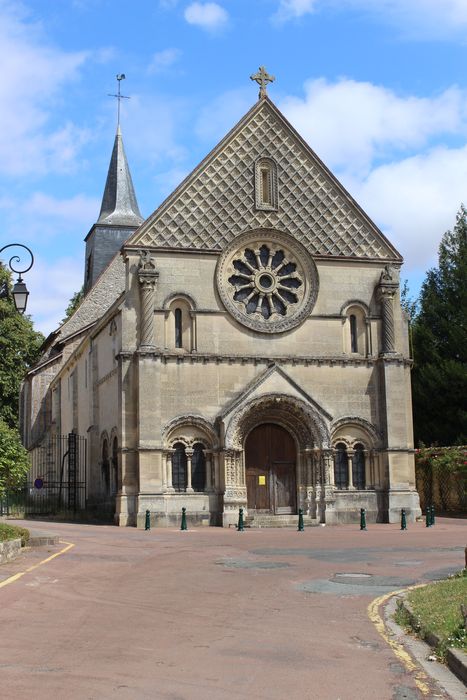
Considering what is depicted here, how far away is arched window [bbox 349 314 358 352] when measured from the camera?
116ft

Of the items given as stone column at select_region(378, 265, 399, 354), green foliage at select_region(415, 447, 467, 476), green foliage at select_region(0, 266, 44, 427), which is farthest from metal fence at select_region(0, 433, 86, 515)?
green foliage at select_region(415, 447, 467, 476)

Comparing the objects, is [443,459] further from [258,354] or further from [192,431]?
[192,431]

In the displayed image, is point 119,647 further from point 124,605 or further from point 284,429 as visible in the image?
point 284,429

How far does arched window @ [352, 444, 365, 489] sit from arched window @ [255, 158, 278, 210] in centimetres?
976

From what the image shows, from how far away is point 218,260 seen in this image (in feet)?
111

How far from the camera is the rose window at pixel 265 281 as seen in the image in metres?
34.5

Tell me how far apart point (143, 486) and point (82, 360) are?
A: 42.2 ft

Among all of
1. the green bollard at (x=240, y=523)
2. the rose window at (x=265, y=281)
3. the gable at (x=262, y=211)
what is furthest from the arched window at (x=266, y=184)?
the green bollard at (x=240, y=523)

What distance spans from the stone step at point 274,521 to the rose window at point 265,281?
24.3 ft

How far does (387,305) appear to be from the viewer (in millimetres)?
35125

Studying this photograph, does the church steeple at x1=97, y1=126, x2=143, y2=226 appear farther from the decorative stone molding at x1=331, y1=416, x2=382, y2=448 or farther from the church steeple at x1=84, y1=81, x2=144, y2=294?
the decorative stone molding at x1=331, y1=416, x2=382, y2=448

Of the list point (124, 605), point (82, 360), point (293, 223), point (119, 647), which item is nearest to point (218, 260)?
point (293, 223)

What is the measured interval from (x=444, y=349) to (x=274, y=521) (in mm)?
19454

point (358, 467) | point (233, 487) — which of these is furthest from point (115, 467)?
point (358, 467)
